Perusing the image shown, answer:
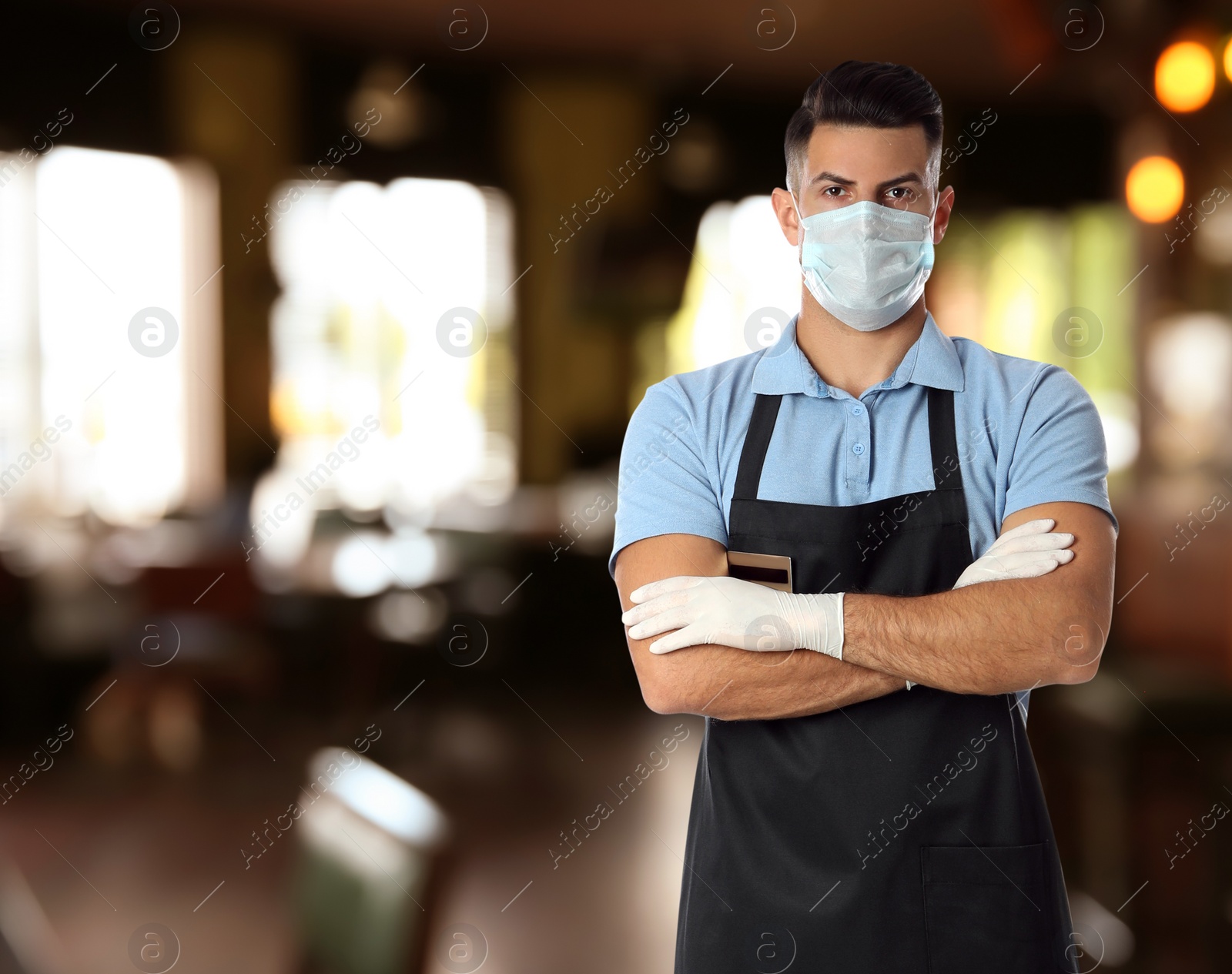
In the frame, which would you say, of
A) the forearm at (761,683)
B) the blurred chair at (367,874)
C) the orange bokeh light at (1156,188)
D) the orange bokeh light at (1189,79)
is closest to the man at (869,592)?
the forearm at (761,683)

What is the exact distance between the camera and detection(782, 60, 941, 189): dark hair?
133 centimetres

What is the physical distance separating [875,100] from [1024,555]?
0.57 m

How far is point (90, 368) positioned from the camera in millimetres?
6293

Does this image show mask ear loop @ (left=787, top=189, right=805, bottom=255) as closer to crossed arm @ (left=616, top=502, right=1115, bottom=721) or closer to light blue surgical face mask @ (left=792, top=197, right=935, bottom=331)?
light blue surgical face mask @ (left=792, top=197, right=935, bottom=331)

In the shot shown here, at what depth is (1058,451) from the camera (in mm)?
1315

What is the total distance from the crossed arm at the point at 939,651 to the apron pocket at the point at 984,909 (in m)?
0.21

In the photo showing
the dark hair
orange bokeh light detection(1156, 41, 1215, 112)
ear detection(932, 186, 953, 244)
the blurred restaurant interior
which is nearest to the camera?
the dark hair

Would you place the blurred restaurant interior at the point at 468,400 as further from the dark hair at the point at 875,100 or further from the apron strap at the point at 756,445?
the dark hair at the point at 875,100

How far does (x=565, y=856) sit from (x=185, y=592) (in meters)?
2.48

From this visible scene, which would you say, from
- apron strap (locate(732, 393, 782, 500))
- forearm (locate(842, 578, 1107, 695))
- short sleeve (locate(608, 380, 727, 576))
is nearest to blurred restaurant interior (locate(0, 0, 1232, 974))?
short sleeve (locate(608, 380, 727, 576))

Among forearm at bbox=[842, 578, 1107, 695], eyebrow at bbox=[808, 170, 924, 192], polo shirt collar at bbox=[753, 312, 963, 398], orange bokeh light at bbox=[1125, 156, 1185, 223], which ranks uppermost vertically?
eyebrow at bbox=[808, 170, 924, 192]

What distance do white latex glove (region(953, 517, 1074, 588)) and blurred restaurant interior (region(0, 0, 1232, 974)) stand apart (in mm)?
1227

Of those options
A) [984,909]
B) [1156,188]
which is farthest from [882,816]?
[1156,188]

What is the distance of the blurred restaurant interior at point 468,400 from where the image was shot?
356 cm
